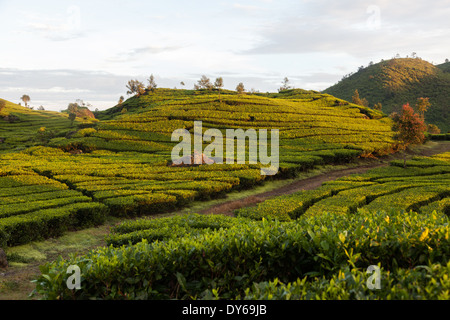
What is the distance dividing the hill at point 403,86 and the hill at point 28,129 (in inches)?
2876

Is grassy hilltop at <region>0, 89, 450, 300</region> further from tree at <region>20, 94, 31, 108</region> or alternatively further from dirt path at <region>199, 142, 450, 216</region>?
tree at <region>20, 94, 31, 108</region>

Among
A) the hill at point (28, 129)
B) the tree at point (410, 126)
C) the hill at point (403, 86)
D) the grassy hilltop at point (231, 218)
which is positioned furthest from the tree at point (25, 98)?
the tree at point (410, 126)

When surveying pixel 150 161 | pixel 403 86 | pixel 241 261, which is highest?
pixel 403 86

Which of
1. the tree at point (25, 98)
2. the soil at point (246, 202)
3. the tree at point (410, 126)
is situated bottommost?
the soil at point (246, 202)

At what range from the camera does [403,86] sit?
9412cm

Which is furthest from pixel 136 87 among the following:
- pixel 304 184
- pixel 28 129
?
pixel 304 184

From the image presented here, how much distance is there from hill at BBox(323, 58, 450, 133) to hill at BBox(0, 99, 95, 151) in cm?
7305

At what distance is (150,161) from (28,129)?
42324mm

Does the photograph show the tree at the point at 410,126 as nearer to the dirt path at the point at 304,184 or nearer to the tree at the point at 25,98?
the dirt path at the point at 304,184

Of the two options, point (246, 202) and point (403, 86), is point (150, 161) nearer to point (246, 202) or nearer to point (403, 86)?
point (246, 202)

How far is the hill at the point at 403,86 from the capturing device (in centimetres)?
8039
